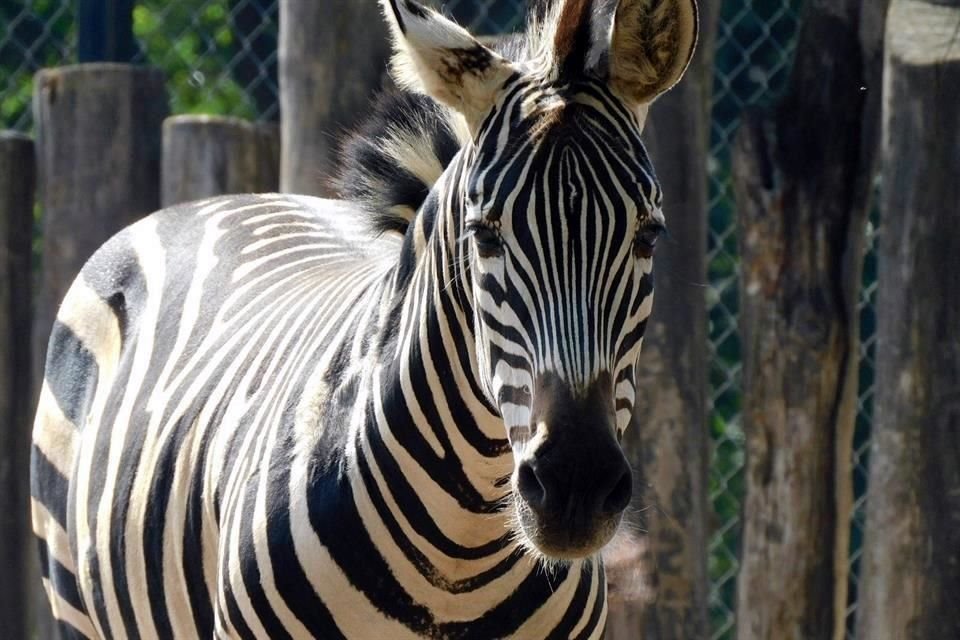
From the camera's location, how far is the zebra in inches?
92.7

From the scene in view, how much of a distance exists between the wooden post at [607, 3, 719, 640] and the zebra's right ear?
5.24 feet

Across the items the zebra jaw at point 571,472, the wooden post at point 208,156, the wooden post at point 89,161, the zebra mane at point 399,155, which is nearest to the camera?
the zebra jaw at point 571,472

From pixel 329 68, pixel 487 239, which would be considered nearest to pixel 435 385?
pixel 487 239

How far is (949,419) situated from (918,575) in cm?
39

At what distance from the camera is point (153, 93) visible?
5.06 meters

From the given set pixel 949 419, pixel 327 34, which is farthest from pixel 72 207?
pixel 949 419

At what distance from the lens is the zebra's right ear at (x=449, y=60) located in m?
2.56

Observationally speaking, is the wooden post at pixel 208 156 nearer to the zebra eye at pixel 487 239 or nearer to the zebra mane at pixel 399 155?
the zebra mane at pixel 399 155

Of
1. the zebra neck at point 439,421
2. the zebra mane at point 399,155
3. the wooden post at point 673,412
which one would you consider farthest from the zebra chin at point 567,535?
the wooden post at point 673,412

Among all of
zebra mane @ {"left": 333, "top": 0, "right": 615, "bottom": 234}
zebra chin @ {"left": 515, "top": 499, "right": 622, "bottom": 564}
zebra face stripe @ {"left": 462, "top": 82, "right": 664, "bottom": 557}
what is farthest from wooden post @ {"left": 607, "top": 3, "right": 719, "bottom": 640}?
zebra chin @ {"left": 515, "top": 499, "right": 622, "bottom": 564}

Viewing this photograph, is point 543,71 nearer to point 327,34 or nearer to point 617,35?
point 617,35

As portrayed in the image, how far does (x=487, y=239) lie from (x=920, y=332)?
184 centimetres

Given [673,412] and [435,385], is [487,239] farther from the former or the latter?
[673,412]

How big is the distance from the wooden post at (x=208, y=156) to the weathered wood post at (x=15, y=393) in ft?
1.80
